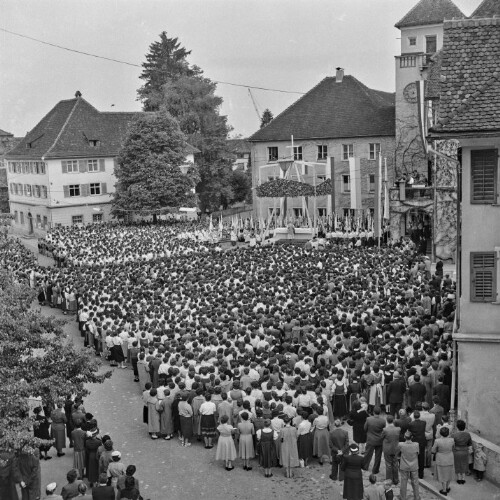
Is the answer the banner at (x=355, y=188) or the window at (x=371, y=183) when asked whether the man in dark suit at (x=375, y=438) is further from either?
the window at (x=371, y=183)

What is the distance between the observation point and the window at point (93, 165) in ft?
194

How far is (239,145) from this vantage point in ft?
296

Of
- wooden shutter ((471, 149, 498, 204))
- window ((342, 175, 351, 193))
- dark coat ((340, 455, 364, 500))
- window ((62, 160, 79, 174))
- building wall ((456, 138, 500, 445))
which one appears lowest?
dark coat ((340, 455, 364, 500))

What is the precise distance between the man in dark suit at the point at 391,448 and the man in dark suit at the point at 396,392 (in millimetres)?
2320

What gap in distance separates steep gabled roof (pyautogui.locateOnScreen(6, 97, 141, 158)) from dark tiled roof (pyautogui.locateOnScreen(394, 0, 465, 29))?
2230 cm

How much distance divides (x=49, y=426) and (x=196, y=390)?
340 cm

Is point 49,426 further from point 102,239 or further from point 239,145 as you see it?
point 239,145

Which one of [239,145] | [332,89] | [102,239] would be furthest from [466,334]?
[239,145]

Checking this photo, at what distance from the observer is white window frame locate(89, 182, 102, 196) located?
59.2 m

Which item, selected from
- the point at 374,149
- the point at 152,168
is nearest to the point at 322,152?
the point at 374,149

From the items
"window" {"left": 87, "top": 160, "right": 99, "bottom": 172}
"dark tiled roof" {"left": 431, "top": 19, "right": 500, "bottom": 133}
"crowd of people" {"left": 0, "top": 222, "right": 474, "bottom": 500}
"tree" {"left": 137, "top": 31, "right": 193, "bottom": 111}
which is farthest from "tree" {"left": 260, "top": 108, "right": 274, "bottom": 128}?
"dark tiled roof" {"left": 431, "top": 19, "right": 500, "bottom": 133}

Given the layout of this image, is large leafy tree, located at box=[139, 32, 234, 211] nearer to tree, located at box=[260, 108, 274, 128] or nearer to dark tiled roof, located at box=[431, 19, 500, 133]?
tree, located at box=[260, 108, 274, 128]

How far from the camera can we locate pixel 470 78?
51.3 ft

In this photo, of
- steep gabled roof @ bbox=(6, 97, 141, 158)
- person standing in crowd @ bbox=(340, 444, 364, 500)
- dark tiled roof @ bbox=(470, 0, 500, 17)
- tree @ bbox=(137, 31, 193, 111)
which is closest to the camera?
person standing in crowd @ bbox=(340, 444, 364, 500)
